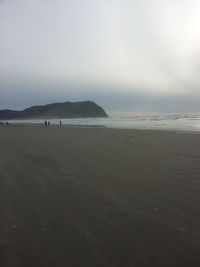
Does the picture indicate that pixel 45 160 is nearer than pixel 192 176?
No

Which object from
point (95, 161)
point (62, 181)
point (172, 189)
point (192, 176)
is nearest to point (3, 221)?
point (62, 181)

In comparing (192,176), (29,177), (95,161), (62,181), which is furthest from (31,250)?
(95,161)

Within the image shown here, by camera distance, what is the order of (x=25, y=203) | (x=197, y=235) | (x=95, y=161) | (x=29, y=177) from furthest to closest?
(x=95, y=161)
(x=29, y=177)
(x=25, y=203)
(x=197, y=235)

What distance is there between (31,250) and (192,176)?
472 cm

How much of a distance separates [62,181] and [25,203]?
1664 millimetres

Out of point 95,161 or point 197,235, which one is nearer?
point 197,235

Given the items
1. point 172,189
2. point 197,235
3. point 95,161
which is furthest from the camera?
point 95,161

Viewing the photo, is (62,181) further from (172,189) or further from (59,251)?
(59,251)

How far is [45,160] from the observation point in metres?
10.3

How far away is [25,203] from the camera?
547 centimetres

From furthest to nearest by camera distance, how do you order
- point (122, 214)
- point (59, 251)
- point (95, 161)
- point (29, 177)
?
point (95, 161)
point (29, 177)
point (122, 214)
point (59, 251)

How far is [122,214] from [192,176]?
312 cm

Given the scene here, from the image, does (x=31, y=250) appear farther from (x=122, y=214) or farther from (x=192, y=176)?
(x=192, y=176)

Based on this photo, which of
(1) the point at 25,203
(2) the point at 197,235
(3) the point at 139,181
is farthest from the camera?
(3) the point at 139,181
